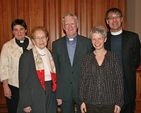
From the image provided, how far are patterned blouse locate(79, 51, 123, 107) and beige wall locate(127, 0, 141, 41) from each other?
171 centimetres

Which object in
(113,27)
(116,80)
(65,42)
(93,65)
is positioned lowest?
(116,80)

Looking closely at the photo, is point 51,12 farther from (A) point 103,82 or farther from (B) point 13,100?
(A) point 103,82

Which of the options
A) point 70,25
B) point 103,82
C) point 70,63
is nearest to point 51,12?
point 70,25

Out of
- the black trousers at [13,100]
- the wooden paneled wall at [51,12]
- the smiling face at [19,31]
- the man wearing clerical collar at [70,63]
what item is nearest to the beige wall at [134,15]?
the wooden paneled wall at [51,12]

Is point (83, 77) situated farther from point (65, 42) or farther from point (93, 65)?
point (65, 42)

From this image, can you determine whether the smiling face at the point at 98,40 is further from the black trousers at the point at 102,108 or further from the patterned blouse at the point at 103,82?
the black trousers at the point at 102,108

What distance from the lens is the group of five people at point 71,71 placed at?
6.56 ft

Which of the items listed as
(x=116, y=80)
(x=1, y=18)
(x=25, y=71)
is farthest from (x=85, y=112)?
(x=1, y=18)

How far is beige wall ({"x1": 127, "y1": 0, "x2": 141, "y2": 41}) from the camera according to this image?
11.4 ft

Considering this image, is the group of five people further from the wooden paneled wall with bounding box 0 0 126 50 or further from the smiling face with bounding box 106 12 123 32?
the wooden paneled wall with bounding box 0 0 126 50

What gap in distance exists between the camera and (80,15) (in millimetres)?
3578

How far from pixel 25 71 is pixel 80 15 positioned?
1818 mm

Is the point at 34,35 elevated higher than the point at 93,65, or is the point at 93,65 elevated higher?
the point at 34,35

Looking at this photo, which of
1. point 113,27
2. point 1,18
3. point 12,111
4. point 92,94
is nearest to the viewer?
point 92,94
